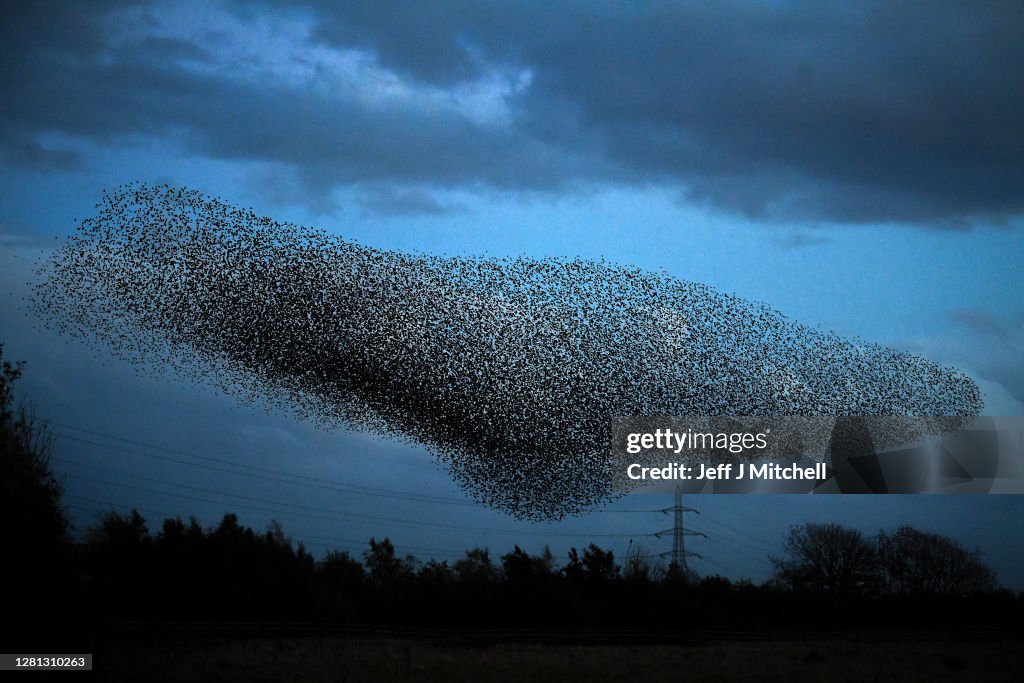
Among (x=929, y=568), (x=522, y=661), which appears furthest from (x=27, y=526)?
(x=929, y=568)

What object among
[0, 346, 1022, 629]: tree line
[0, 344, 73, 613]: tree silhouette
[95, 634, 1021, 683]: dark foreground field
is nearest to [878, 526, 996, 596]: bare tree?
[0, 346, 1022, 629]: tree line

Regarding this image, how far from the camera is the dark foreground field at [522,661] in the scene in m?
30.4

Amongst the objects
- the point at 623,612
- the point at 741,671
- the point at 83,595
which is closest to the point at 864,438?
the point at 741,671

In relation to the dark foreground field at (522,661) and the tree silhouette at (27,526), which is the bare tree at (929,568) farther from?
the tree silhouette at (27,526)

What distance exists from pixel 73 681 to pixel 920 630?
42540 millimetres

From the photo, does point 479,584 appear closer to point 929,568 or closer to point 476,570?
point 476,570

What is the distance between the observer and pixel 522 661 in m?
37.0

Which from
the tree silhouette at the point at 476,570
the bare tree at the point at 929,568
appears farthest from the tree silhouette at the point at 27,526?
the bare tree at the point at 929,568

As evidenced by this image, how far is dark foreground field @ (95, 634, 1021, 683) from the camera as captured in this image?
30.4 meters

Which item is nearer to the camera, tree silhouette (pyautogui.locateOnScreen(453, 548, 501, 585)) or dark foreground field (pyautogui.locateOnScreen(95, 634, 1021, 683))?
dark foreground field (pyautogui.locateOnScreen(95, 634, 1021, 683))

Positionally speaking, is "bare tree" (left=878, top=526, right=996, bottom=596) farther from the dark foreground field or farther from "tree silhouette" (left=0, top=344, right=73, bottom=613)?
"tree silhouette" (left=0, top=344, right=73, bottom=613)

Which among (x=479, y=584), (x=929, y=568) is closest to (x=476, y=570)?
(x=479, y=584)

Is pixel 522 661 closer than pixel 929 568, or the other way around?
pixel 522 661

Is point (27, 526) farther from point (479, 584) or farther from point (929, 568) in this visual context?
point (929, 568)
